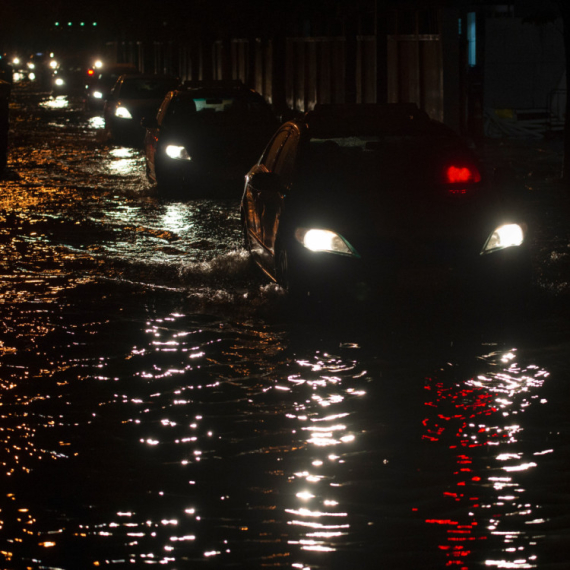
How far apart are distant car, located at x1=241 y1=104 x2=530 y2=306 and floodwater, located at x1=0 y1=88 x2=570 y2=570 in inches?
13.6

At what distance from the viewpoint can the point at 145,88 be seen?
29484 mm

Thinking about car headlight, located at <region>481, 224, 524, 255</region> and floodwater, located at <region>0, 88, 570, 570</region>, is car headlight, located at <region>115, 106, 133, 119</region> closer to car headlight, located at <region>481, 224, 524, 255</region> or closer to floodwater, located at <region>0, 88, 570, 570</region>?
floodwater, located at <region>0, 88, 570, 570</region>

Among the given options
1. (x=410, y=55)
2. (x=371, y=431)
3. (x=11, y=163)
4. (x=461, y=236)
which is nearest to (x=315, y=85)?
(x=410, y=55)

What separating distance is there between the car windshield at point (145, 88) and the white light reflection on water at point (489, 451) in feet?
73.1

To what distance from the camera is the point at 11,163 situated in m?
24.2

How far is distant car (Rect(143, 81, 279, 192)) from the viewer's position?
657 inches

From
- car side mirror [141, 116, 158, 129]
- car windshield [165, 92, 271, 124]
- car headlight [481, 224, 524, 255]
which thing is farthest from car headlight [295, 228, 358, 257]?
car side mirror [141, 116, 158, 129]

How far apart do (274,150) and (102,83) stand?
113 feet

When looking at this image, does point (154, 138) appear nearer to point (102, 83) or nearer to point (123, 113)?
point (123, 113)

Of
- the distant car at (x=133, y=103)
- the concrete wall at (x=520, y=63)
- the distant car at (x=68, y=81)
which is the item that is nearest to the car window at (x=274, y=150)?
the distant car at (x=133, y=103)

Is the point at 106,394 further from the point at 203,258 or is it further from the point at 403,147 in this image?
the point at 203,258

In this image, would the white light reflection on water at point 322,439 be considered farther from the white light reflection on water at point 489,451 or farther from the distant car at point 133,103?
the distant car at point 133,103

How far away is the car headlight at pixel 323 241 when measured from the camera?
8391mm

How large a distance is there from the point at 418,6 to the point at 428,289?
62.7ft
